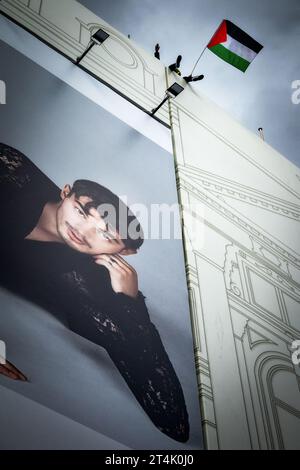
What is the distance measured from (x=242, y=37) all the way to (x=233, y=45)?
0.18 m

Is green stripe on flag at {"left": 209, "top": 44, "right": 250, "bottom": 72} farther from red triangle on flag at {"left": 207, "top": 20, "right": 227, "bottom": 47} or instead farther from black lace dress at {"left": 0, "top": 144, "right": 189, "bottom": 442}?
black lace dress at {"left": 0, "top": 144, "right": 189, "bottom": 442}

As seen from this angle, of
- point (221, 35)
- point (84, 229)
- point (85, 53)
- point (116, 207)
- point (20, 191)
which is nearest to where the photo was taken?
point (20, 191)

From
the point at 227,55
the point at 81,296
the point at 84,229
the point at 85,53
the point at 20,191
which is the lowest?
the point at 81,296

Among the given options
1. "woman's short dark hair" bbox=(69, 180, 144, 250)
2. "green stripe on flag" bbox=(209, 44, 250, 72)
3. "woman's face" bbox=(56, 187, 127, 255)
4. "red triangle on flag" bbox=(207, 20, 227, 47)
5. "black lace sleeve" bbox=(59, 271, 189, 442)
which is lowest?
"black lace sleeve" bbox=(59, 271, 189, 442)

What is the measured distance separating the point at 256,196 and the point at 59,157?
10.6 feet

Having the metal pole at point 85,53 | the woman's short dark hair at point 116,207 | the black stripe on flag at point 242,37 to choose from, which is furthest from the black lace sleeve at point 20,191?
the black stripe on flag at point 242,37

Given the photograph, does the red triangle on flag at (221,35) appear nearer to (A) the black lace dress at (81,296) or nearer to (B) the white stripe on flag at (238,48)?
(B) the white stripe on flag at (238,48)

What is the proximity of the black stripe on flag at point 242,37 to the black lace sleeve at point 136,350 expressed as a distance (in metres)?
4.70

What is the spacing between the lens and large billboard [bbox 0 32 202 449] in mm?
3746

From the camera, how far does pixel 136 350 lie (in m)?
4.36

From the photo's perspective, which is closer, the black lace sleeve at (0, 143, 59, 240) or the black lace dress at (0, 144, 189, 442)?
the black lace dress at (0, 144, 189, 442)

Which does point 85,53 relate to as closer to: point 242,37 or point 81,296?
point 242,37

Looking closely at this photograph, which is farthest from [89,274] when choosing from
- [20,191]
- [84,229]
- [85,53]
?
[85,53]

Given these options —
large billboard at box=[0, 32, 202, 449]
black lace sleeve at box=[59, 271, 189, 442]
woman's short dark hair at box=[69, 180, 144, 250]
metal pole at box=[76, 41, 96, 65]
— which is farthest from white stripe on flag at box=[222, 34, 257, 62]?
black lace sleeve at box=[59, 271, 189, 442]
